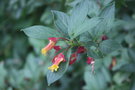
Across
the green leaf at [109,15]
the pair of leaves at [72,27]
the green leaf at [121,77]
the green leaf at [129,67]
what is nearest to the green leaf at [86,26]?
the pair of leaves at [72,27]

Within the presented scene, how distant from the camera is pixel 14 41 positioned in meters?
2.59

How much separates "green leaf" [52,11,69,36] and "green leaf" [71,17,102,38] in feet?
0.23

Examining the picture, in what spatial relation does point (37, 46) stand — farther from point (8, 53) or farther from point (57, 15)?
point (57, 15)

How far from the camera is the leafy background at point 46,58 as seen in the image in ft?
5.74

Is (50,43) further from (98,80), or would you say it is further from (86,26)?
(98,80)

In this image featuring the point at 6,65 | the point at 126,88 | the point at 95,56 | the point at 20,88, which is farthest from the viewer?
the point at 6,65

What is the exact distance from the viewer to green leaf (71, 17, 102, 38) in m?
0.91

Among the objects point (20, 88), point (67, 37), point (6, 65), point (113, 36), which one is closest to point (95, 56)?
point (67, 37)

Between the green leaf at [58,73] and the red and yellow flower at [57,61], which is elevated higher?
the red and yellow flower at [57,61]

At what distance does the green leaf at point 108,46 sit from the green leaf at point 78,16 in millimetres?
150

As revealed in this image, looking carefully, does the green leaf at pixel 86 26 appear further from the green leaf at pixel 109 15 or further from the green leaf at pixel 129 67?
the green leaf at pixel 129 67

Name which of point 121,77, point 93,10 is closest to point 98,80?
point 121,77

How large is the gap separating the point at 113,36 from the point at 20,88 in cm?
75

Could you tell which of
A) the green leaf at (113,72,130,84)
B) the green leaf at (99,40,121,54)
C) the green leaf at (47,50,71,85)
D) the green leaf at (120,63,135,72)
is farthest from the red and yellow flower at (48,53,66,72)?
the green leaf at (113,72,130,84)
